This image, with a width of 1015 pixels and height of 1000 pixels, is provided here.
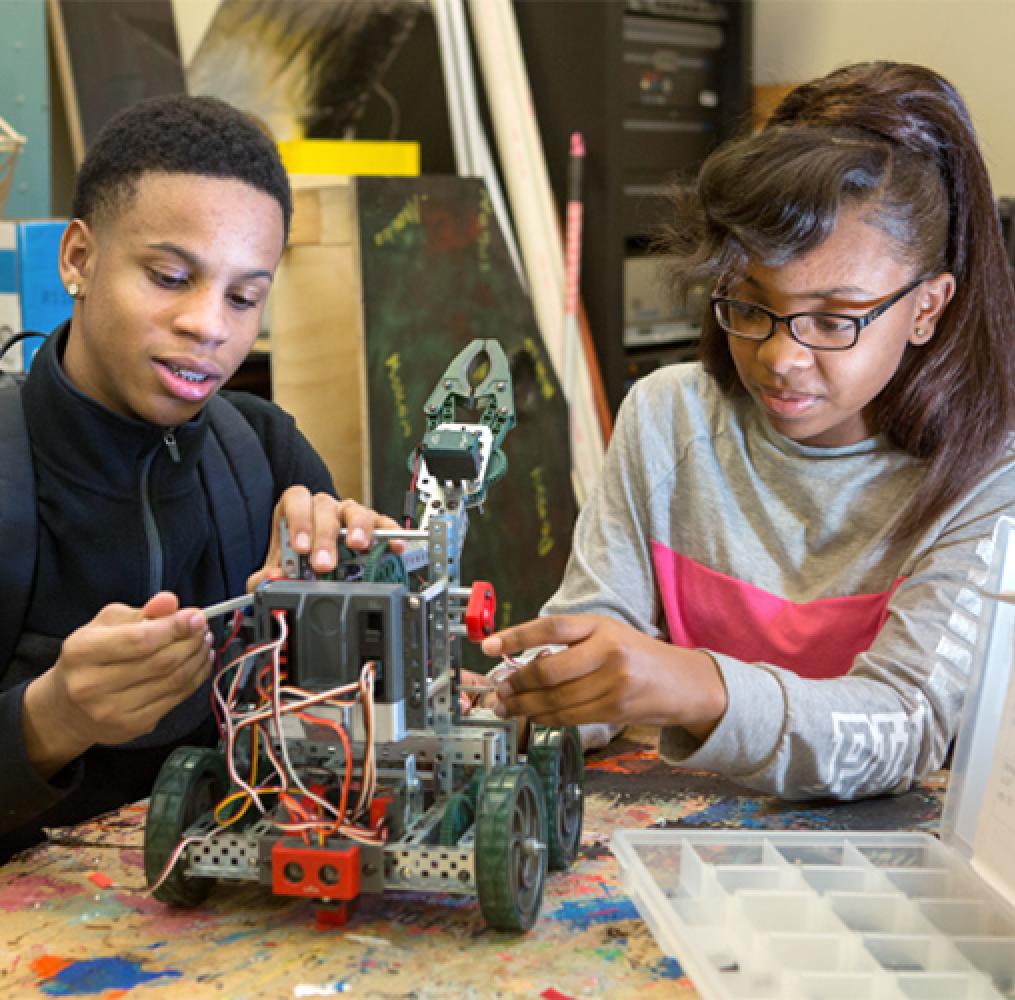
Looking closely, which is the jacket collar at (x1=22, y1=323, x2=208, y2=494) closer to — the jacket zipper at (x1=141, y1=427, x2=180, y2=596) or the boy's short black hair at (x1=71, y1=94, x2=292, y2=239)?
the jacket zipper at (x1=141, y1=427, x2=180, y2=596)

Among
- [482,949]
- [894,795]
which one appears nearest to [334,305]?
[894,795]

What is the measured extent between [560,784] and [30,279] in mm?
1619

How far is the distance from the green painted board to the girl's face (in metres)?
1.55

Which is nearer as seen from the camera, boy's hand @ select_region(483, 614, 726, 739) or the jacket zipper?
boy's hand @ select_region(483, 614, 726, 739)

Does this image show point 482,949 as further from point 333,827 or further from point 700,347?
point 700,347

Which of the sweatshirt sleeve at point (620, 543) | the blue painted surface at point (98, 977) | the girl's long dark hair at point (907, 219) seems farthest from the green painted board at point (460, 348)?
the blue painted surface at point (98, 977)

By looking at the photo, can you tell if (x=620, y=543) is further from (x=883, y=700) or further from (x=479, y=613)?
(x=479, y=613)

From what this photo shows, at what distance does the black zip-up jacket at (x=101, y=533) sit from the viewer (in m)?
1.24

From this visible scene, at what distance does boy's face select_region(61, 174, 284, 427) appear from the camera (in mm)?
1199

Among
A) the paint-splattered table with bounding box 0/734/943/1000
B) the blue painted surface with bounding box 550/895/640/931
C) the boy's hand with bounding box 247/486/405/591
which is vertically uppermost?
the boy's hand with bounding box 247/486/405/591

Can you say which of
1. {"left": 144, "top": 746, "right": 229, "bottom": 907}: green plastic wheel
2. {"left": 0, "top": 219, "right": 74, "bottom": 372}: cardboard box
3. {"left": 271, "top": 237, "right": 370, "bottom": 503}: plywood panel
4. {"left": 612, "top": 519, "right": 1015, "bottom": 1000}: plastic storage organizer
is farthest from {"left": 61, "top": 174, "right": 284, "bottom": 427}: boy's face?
{"left": 271, "top": 237, "right": 370, "bottom": 503}: plywood panel

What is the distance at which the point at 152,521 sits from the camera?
129cm

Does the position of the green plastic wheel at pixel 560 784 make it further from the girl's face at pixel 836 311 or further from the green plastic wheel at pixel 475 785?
the girl's face at pixel 836 311

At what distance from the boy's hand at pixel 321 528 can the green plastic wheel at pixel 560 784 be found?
0.22 m
